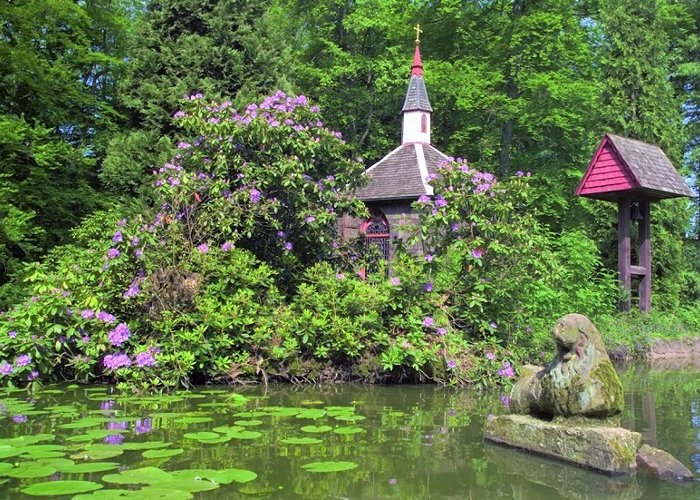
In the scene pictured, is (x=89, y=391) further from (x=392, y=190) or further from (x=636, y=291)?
(x=636, y=291)

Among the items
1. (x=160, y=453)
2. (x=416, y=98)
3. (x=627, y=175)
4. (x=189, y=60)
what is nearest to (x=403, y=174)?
(x=416, y=98)

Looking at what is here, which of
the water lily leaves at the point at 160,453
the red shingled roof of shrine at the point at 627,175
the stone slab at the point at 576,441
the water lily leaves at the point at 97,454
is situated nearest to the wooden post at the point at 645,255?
the red shingled roof of shrine at the point at 627,175

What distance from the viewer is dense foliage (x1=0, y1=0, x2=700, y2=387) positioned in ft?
27.4

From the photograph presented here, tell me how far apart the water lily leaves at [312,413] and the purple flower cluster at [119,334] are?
287cm

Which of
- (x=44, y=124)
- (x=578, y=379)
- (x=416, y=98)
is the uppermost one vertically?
(x=416, y=98)

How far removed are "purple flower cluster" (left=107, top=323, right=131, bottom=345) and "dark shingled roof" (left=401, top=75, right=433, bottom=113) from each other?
12.8m

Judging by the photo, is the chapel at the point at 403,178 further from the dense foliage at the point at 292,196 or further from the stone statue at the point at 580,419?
the stone statue at the point at 580,419

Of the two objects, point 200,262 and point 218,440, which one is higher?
point 200,262

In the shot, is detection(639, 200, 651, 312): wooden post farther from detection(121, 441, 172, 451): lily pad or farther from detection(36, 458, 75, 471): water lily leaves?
detection(36, 458, 75, 471): water lily leaves

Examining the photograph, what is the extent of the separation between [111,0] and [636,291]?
19432 millimetres

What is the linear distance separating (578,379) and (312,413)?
2663mm

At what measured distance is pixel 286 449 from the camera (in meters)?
4.75

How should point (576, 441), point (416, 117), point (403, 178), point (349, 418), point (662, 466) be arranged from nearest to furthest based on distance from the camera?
point (662, 466), point (576, 441), point (349, 418), point (403, 178), point (416, 117)

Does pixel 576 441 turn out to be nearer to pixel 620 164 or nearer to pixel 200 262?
pixel 200 262
